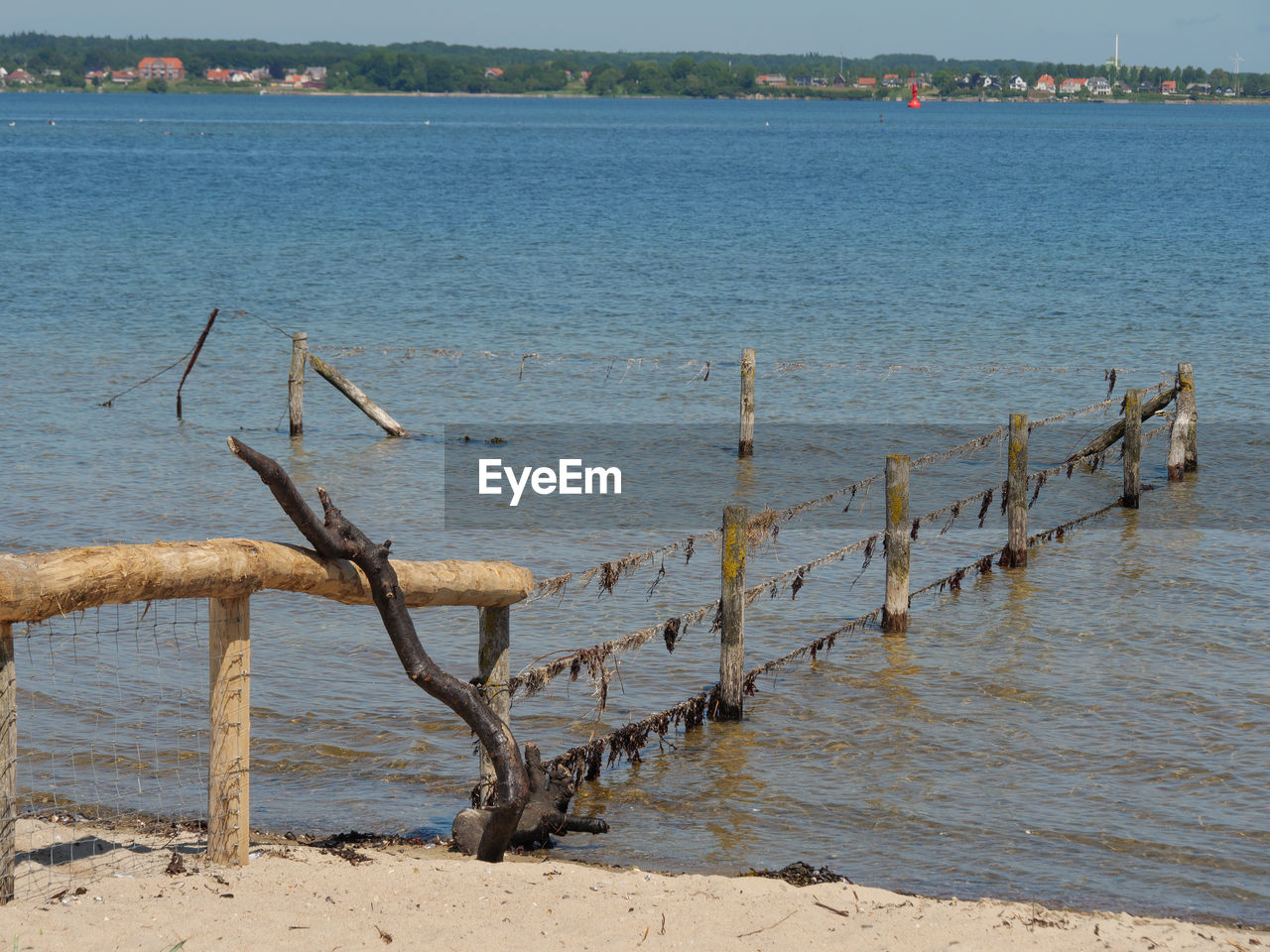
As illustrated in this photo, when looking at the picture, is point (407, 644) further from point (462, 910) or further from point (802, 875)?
point (802, 875)

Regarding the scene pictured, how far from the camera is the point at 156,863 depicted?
6.95 meters

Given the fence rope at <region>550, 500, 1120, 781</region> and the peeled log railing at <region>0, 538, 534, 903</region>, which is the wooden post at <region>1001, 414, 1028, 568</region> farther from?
the peeled log railing at <region>0, 538, 534, 903</region>

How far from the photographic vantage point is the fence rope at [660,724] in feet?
31.1

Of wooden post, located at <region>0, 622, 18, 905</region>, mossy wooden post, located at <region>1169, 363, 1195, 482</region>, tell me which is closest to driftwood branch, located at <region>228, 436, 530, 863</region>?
wooden post, located at <region>0, 622, 18, 905</region>

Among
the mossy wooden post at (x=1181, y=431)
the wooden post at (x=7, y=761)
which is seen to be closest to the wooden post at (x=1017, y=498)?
the mossy wooden post at (x=1181, y=431)

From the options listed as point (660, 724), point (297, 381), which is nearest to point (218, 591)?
point (660, 724)

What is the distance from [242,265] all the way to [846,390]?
3041 centimetres

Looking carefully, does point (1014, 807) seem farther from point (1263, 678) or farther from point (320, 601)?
point (320, 601)

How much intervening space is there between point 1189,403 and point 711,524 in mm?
7657

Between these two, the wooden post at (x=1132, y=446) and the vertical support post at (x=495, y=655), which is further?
the wooden post at (x=1132, y=446)

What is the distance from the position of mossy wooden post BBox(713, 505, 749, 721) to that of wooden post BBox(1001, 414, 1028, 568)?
5.58 metres

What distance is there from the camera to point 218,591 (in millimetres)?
6344
